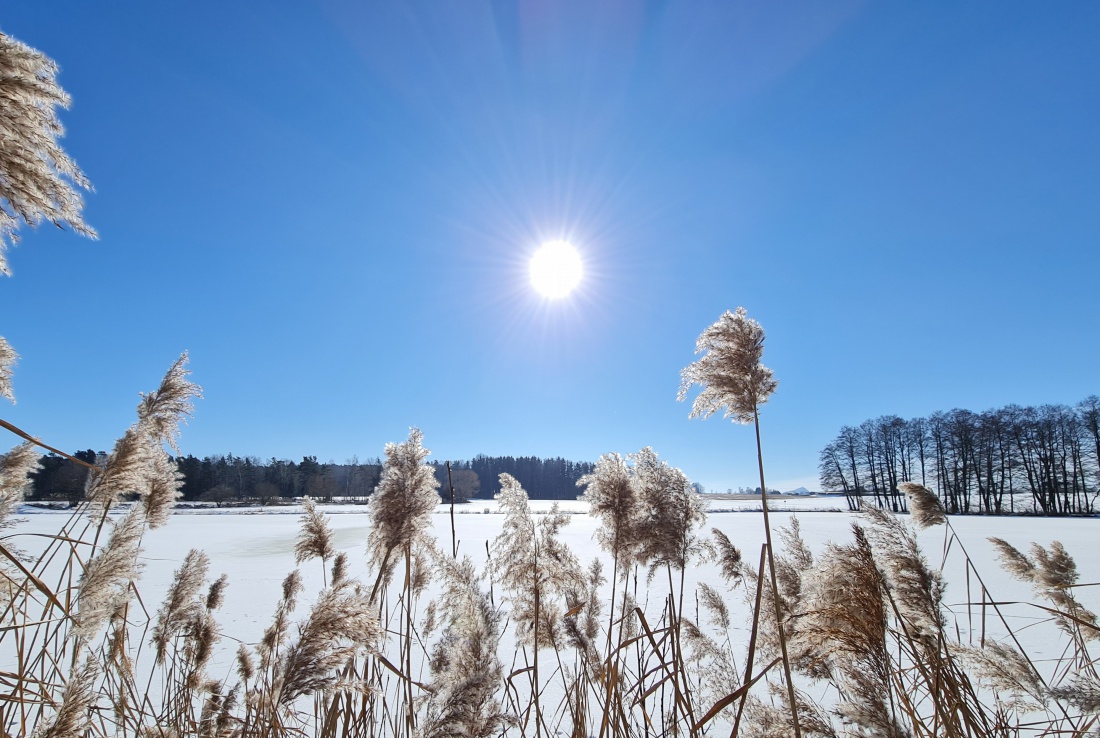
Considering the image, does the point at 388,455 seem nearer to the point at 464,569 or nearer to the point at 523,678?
the point at 464,569

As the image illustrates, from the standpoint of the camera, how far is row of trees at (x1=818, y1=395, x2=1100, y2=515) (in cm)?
3703

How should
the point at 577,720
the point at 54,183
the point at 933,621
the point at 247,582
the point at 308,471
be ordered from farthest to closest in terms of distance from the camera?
the point at 308,471 < the point at 247,582 < the point at 577,720 < the point at 933,621 < the point at 54,183

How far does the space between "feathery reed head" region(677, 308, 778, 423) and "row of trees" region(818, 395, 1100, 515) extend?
36005 mm

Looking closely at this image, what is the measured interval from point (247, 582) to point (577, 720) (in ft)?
34.6

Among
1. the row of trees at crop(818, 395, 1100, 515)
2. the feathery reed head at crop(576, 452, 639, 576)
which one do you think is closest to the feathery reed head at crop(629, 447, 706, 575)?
the feathery reed head at crop(576, 452, 639, 576)

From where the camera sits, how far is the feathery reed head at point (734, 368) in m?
2.36

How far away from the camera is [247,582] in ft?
32.9

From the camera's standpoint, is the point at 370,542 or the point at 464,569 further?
the point at 370,542

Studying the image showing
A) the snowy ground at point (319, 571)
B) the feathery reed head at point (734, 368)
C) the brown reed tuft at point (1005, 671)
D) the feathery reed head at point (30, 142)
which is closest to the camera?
the feathery reed head at point (30, 142)

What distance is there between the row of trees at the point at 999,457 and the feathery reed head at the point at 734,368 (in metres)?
36.0

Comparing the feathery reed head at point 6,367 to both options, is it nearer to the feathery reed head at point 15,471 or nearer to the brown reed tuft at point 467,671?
the feathery reed head at point 15,471

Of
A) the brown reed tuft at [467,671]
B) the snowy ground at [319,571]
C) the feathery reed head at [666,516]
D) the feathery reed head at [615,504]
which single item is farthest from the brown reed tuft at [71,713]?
the feathery reed head at [666,516]

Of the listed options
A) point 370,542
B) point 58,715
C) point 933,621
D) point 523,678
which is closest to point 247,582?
point 523,678

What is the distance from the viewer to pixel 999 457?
129 ft
